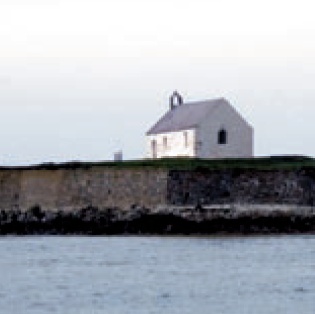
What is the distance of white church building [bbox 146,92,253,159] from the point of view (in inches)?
2110

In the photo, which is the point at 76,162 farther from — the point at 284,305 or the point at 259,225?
the point at 284,305

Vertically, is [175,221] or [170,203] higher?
[170,203]

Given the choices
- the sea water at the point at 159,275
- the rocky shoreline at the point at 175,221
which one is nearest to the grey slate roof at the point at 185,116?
the rocky shoreline at the point at 175,221

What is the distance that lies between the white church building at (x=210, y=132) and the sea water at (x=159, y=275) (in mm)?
6574

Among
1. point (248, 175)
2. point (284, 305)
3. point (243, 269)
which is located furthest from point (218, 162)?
point (284, 305)

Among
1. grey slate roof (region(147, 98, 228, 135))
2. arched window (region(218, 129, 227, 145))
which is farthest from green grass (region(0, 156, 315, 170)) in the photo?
grey slate roof (region(147, 98, 228, 135))

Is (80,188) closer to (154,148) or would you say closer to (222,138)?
(222,138)

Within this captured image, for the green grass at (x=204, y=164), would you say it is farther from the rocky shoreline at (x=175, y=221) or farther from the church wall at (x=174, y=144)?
the church wall at (x=174, y=144)

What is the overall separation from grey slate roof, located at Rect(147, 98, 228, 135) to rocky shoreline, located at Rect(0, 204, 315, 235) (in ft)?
19.7

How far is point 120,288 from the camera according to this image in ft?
109

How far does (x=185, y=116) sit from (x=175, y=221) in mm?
8968

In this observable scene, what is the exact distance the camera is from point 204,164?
4966cm

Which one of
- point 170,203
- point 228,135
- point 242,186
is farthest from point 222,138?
point 170,203

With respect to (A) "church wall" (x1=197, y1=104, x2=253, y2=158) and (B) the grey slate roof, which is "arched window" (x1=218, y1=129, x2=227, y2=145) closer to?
(A) "church wall" (x1=197, y1=104, x2=253, y2=158)
